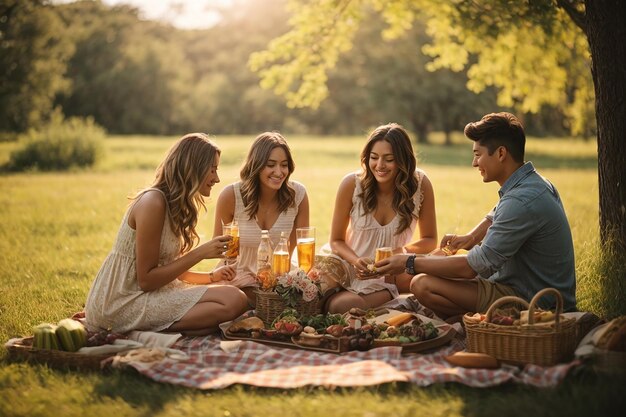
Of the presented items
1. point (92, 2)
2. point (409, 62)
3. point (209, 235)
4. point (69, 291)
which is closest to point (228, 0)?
point (92, 2)

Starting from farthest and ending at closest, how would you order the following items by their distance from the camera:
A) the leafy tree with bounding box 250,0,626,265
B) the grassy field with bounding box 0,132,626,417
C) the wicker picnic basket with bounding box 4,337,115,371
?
the leafy tree with bounding box 250,0,626,265, the wicker picnic basket with bounding box 4,337,115,371, the grassy field with bounding box 0,132,626,417

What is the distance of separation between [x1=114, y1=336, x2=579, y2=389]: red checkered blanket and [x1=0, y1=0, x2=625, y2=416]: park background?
93 millimetres

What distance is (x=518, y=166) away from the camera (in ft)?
19.3

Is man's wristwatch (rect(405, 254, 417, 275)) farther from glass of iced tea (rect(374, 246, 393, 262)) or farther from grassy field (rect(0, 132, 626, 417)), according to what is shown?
grassy field (rect(0, 132, 626, 417))

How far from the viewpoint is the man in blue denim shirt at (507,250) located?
5.53m

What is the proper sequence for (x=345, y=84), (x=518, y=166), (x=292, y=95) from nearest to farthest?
(x=518, y=166) → (x=292, y=95) → (x=345, y=84)

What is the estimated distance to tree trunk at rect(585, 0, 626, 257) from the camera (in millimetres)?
6777

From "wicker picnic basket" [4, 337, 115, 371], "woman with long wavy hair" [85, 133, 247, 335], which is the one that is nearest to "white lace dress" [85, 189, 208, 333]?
"woman with long wavy hair" [85, 133, 247, 335]

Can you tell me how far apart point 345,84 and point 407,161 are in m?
48.8

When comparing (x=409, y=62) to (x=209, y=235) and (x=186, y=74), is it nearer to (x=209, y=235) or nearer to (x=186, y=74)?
(x=186, y=74)

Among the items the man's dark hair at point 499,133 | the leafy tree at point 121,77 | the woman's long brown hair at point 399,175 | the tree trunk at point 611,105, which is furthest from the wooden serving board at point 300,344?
the leafy tree at point 121,77

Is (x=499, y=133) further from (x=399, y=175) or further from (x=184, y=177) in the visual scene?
(x=184, y=177)

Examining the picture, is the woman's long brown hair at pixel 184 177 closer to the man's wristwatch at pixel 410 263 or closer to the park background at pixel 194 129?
the park background at pixel 194 129

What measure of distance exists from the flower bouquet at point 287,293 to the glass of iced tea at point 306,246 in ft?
0.28
